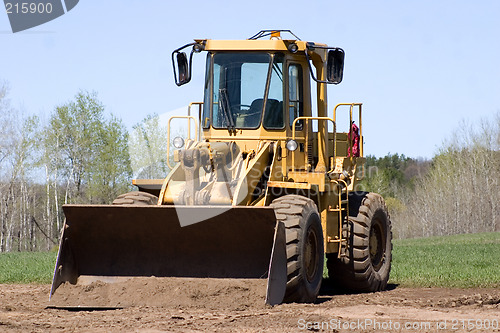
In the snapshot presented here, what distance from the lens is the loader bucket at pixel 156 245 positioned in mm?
9766

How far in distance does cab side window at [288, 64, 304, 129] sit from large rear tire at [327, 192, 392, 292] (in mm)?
1754

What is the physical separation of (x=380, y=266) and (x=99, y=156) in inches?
1400

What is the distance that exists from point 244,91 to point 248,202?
175 cm

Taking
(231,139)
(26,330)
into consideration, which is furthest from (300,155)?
(26,330)

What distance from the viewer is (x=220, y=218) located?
9.78 metres

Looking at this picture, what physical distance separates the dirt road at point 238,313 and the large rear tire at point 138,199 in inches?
51.8

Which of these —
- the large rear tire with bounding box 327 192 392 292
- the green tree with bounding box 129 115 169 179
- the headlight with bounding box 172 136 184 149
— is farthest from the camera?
the green tree with bounding box 129 115 169 179

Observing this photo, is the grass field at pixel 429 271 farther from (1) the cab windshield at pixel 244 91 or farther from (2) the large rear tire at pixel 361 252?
(1) the cab windshield at pixel 244 91

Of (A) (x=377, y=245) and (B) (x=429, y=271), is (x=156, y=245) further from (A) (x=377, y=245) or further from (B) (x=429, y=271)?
(B) (x=429, y=271)

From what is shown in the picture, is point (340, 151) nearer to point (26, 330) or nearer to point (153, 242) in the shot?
point (153, 242)

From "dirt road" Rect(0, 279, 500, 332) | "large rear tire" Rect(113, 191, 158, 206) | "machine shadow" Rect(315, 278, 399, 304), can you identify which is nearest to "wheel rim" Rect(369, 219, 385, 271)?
"machine shadow" Rect(315, 278, 399, 304)

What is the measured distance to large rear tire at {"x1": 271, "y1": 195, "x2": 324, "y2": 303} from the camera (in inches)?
379

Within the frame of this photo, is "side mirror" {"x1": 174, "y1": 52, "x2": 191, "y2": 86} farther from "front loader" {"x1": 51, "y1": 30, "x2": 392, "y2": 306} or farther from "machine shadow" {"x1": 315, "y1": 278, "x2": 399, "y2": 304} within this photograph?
"machine shadow" {"x1": 315, "y1": 278, "x2": 399, "y2": 304}

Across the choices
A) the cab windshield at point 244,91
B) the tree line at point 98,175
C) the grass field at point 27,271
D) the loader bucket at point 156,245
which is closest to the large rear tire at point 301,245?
the loader bucket at point 156,245
